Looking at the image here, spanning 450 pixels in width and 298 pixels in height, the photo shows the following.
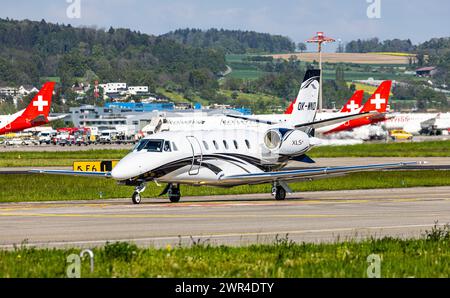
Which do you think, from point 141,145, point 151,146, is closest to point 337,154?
point 141,145

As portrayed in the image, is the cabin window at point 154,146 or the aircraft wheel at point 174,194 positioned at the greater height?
the cabin window at point 154,146

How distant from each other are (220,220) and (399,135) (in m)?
139

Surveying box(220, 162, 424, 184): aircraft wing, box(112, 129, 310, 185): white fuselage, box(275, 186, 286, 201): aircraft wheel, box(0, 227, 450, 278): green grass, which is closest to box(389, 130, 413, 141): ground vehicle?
box(112, 129, 310, 185): white fuselage

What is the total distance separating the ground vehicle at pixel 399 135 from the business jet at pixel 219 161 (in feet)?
377

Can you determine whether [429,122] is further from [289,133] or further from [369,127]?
[289,133]

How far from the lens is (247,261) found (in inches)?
806

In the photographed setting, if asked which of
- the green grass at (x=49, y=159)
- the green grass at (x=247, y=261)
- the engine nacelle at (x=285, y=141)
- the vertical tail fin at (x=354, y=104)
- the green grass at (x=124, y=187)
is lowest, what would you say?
the green grass at (x=49, y=159)

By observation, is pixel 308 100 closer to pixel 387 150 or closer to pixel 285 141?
pixel 285 141

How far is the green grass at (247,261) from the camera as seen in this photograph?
61.8 ft

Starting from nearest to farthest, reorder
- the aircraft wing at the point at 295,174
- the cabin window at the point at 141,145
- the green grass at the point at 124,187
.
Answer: the aircraft wing at the point at 295,174 < the cabin window at the point at 141,145 < the green grass at the point at 124,187

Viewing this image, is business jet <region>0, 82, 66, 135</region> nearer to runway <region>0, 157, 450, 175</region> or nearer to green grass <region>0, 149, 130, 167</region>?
green grass <region>0, 149, 130, 167</region>

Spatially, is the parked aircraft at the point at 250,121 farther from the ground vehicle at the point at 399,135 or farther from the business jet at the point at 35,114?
the ground vehicle at the point at 399,135

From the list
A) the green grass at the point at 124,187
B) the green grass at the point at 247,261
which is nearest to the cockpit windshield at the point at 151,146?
the green grass at the point at 124,187
